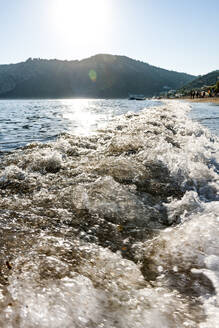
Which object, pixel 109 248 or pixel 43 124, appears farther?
pixel 43 124

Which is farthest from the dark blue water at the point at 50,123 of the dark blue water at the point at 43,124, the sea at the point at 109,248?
the sea at the point at 109,248

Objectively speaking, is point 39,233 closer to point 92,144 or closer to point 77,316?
point 77,316

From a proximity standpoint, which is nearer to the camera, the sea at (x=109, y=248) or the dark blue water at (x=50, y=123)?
the sea at (x=109, y=248)

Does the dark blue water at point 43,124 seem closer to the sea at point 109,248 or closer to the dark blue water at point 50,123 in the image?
the dark blue water at point 50,123

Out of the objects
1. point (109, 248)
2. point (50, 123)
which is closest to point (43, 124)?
point (50, 123)

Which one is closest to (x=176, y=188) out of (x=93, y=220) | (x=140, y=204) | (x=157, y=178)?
(x=157, y=178)

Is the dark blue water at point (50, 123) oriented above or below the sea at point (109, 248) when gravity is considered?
above

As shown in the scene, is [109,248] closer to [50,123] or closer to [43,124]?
[43,124]

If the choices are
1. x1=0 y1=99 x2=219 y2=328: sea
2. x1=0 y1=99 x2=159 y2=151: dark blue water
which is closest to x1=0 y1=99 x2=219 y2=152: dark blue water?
x1=0 y1=99 x2=159 y2=151: dark blue water

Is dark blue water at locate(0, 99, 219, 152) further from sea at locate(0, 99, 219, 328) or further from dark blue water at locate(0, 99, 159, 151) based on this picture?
sea at locate(0, 99, 219, 328)

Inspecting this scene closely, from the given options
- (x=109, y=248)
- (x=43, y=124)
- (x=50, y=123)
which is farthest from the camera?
(x=50, y=123)

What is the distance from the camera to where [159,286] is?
2777 mm

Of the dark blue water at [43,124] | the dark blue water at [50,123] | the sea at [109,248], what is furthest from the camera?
the dark blue water at [50,123]

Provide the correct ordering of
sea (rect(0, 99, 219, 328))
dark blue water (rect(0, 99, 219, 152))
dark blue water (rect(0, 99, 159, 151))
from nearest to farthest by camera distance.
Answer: sea (rect(0, 99, 219, 328)) → dark blue water (rect(0, 99, 159, 151)) → dark blue water (rect(0, 99, 219, 152))
